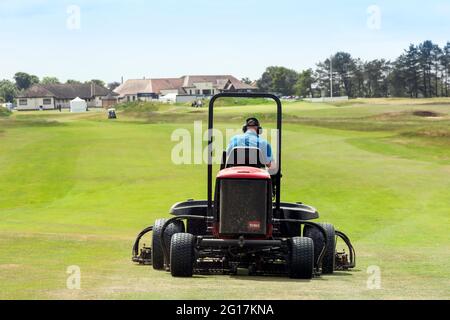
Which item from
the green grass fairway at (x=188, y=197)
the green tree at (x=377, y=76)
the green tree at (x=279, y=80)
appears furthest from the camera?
the green tree at (x=279, y=80)

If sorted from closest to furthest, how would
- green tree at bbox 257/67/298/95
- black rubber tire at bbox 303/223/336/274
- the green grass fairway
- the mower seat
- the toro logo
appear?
the green grass fairway < the toro logo < the mower seat < black rubber tire at bbox 303/223/336/274 < green tree at bbox 257/67/298/95

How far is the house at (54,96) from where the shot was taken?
564ft

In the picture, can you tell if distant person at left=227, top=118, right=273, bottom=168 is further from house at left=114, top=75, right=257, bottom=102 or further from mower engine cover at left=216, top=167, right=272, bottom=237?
house at left=114, top=75, right=257, bottom=102

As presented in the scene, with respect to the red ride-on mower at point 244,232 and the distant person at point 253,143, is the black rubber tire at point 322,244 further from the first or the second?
the distant person at point 253,143

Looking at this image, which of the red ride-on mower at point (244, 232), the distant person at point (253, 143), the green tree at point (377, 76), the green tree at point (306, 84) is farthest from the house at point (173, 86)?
the distant person at point (253, 143)

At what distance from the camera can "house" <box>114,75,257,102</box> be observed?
595ft

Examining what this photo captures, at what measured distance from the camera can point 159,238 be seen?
13.4 meters

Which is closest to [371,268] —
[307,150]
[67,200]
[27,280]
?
[27,280]

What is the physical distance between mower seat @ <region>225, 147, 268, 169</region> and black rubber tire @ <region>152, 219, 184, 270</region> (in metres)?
1.35

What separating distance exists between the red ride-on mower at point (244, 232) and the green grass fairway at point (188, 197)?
1.31 feet

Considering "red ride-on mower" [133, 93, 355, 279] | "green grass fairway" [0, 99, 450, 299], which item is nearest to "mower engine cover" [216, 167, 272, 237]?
"red ride-on mower" [133, 93, 355, 279]

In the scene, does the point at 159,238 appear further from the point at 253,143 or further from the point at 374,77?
the point at 374,77

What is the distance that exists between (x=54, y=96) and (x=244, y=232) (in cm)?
16410

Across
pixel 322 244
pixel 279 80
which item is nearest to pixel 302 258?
pixel 322 244
